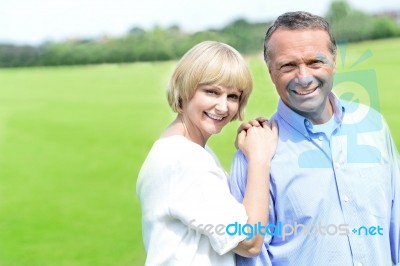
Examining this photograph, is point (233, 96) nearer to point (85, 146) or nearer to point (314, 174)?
point (314, 174)

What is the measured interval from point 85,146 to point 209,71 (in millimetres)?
9327

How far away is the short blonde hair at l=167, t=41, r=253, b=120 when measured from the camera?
167cm

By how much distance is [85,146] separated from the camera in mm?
10734

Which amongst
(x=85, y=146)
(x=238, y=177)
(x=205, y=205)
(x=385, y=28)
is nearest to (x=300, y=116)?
(x=238, y=177)

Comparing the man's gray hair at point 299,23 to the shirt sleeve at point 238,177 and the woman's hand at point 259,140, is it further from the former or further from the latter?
the shirt sleeve at point 238,177

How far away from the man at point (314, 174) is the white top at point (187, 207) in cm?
9

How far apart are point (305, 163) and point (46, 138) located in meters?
10.4

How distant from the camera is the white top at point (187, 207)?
159cm

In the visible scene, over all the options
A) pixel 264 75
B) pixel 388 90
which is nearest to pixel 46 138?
pixel 388 90

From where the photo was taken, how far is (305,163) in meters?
1.68

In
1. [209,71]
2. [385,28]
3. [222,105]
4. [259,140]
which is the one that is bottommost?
[385,28]

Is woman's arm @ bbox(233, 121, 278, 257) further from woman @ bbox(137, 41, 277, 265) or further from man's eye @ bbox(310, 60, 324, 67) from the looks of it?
man's eye @ bbox(310, 60, 324, 67)

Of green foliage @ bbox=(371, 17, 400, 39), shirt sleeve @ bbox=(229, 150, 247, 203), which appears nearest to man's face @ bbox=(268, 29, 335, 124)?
shirt sleeve @ bbox=(229, 150, 247, 203)

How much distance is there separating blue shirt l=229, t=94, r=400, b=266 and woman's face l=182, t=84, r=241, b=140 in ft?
0.39
